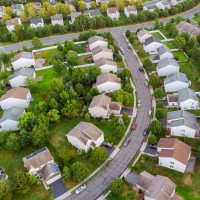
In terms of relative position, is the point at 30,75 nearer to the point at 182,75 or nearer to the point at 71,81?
the point at 71,81

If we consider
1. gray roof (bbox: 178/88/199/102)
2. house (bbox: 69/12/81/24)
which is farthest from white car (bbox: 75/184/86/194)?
house (bbox: 69/12/81/24)

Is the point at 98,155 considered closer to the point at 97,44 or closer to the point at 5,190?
the point at 5,190

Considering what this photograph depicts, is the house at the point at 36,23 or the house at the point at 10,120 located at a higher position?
the house at the point at 36,23

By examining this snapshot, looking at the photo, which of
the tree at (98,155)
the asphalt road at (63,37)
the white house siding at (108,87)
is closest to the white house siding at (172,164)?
the tree at (98,155)

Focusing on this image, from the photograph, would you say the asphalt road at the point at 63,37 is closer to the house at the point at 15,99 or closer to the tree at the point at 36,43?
the tree at the point at 36,43

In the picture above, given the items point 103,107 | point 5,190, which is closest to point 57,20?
point 103,107

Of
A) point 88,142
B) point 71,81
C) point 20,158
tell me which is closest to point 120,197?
point 88,142
